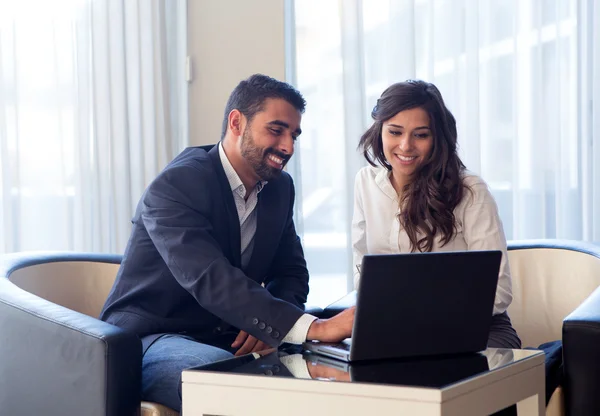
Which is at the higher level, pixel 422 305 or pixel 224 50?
pixel 224 50

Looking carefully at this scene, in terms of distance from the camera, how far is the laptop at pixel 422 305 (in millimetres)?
1603

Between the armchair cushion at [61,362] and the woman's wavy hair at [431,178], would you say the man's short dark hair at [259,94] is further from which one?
the armchair cushion at [61,362]

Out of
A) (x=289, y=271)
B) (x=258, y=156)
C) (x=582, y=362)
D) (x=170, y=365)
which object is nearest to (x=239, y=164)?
(x=258, y=156)

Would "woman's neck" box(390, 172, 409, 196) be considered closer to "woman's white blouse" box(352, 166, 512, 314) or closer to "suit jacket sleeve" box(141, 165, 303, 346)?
"woman's white blouse" box(352, 166, 512, 314)

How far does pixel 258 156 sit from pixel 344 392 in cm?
109

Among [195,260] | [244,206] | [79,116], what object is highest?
[79,116]

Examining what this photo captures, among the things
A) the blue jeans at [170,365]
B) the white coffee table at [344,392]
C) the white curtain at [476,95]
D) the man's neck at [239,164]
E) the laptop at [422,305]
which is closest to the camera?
the white coffee table at [344,392]

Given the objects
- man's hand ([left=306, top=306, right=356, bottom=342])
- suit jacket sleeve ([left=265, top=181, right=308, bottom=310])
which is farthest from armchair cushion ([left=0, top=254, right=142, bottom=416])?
suit jacket sleeve ([left=265, top=181, right=308, bottom=310])

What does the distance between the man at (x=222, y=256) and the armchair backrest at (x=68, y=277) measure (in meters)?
0.33

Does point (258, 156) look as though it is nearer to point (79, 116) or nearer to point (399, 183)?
point (399, 183)

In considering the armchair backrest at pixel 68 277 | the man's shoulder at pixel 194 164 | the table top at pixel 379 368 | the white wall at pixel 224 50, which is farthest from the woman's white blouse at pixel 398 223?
the white wall at pixel 224 50

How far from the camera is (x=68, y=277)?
105 inches

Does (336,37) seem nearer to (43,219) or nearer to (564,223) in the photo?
(564,223)

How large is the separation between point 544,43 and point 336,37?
94cm
